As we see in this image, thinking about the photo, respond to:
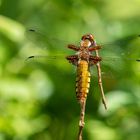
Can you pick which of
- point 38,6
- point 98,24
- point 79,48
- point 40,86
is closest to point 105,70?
point 79,48

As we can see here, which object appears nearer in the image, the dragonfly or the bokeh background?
the dragonfly

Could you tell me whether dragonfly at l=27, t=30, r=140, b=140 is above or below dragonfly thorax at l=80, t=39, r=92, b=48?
below

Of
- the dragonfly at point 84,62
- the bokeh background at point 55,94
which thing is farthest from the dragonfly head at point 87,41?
the bokeh background at point 55,94

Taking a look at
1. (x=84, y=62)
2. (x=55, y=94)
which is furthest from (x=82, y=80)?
(x=55, y=94)

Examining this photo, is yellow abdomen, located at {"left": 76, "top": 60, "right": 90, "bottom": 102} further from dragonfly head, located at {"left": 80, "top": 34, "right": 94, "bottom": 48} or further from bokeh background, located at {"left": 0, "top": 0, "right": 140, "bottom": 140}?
bokeh background, located at {"left": 0, "top": 0, "right": 140, "bottom": 140}

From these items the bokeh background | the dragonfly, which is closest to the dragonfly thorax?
the dragonfly

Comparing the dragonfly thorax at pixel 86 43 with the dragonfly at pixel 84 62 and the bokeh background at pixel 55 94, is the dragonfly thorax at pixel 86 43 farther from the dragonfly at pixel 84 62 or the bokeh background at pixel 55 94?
the bokeh background at pixel 55 94

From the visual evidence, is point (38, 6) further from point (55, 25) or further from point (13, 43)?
point (13, 43)

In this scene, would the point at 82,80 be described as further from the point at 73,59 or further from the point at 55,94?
the point at 55,94
